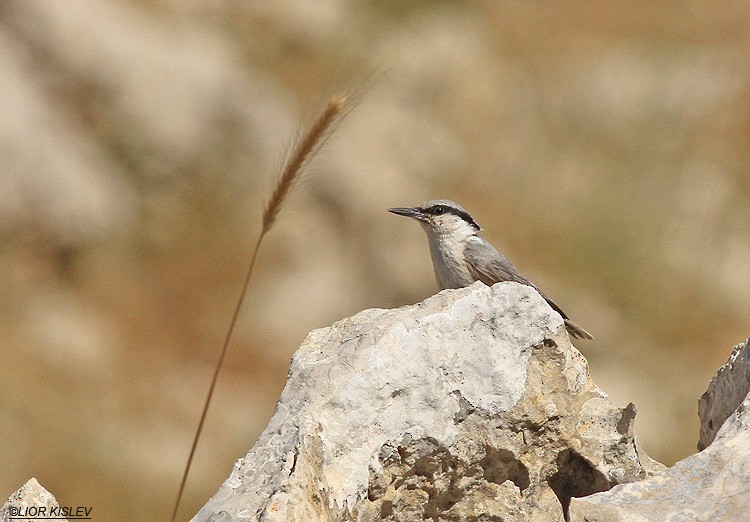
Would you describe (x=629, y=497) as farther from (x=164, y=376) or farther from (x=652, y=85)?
(x=652, y=85)

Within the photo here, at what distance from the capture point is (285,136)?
14.8m

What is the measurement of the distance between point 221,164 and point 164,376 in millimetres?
3277

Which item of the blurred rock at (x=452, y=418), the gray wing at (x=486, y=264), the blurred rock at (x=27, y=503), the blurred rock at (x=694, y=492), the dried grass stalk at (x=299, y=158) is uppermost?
the gray wing at (x=486, y=264)

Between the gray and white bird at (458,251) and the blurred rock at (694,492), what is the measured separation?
341cm

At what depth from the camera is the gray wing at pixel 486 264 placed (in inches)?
285

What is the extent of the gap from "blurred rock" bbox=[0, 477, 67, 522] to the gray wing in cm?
377

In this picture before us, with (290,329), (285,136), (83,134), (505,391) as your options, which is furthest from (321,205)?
(505,391)

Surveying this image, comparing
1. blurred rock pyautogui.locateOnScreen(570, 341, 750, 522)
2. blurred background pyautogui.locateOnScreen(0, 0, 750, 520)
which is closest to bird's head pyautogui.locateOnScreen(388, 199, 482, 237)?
blurred rock pyautogui.locateOnScreen(570, 341, 750, 522)

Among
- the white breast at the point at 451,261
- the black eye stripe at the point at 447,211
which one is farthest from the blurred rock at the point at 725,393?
the black eye stripe at the point at 447,211

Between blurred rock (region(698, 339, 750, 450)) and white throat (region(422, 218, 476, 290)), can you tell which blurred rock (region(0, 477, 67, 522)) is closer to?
blurred rock (region(698, 339, 750, 450))

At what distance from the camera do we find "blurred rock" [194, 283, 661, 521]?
3.96 meters

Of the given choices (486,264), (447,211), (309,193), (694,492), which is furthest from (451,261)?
(309,193)

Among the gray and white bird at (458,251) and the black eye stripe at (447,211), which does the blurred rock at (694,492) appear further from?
the black eye stripe at (447,211)

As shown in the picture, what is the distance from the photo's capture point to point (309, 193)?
14.8 meters
